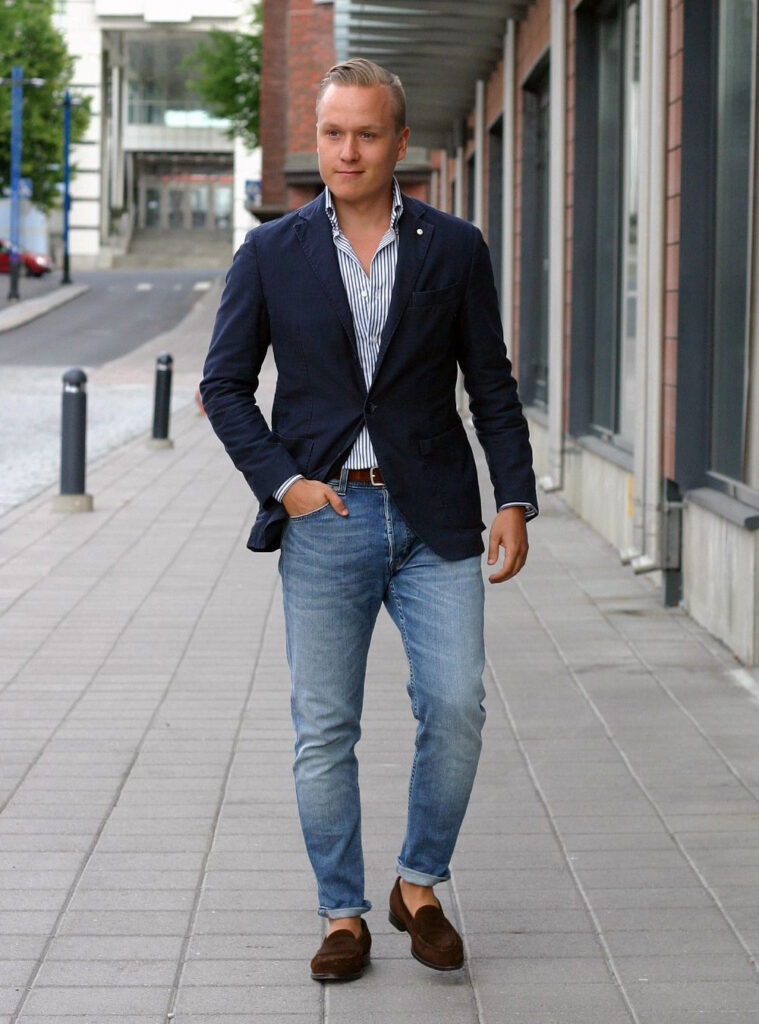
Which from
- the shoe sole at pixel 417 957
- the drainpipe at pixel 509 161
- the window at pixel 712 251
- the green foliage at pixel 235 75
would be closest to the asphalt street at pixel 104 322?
the green foliage at pixel 235 75

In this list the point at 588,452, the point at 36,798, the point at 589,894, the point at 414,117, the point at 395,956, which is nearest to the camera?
the point at 395,956

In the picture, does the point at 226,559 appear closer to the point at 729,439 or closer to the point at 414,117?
the point at 729,439

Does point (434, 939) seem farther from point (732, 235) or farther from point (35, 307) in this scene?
point (35, 307)

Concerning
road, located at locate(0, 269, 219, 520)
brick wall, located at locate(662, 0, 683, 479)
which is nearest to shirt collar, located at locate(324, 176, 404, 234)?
brick wall, located at locate(662, 0, 683, 479)

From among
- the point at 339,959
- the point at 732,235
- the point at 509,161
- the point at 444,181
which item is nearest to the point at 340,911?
the point at 339,959

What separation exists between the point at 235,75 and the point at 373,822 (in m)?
62.2

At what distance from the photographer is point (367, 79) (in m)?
3.52

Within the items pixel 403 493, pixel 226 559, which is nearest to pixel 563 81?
pixel 226 559

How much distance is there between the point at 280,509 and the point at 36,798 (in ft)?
6.30

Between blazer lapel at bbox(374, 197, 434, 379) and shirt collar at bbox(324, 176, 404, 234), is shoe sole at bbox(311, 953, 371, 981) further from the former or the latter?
shirt collar at bbox(324, 176, 404, 234)

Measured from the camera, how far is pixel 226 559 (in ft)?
33.4

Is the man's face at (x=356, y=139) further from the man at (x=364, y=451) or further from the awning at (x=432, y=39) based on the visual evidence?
the awning at (x=432, y=39)

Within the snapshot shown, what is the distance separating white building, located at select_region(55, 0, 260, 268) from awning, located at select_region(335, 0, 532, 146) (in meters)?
62.5

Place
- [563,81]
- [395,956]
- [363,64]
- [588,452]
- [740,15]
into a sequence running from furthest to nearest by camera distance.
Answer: [563,81] < [588,452] < [740,15] < [395,956] < [363,64]
